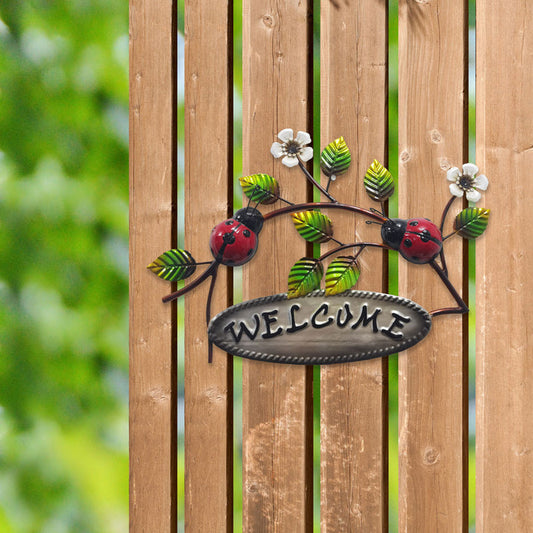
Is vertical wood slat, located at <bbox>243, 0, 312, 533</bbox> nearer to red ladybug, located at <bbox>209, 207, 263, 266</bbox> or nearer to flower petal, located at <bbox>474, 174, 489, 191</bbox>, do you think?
red ladybug, located at <bbox>209, 207, 263, 266</bbox>

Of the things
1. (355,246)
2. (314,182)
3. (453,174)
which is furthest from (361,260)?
(453,174)

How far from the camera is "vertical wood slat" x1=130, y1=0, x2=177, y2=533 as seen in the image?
127 cm

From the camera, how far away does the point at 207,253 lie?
4.13ft

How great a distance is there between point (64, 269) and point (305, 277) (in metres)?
0.84

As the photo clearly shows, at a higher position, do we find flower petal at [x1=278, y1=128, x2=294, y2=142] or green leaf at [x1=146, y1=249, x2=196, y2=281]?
flower petal at [x1=278, y1=128, x2=294, y2=142]

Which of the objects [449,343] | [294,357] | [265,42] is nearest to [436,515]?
[449,343]

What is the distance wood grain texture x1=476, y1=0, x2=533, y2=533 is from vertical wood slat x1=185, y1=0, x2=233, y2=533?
0.77 metres

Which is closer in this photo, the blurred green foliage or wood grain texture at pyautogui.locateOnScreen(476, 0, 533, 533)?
wood grain texture at pyautogui.locateOnScreen(476, 0, 533, 533)

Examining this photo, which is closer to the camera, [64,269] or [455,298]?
[455,298]

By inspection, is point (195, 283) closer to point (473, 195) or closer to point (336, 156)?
point (336, 156)

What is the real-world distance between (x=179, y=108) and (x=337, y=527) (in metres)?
1.41

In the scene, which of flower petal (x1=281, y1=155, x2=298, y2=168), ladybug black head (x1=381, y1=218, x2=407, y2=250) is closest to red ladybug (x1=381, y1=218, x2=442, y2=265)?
ladybug black head (x1=381, y1=218, x2=407, y2=250)

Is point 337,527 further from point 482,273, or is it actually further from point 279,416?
point 482,273

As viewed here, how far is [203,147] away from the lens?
50.3 inches
